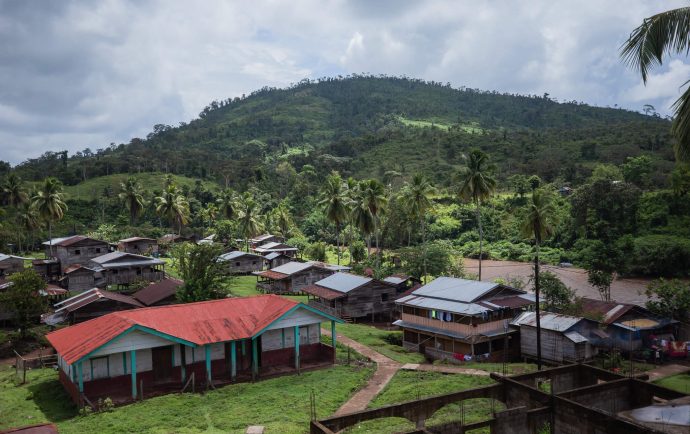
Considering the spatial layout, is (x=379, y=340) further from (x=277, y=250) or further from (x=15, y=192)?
(x=15, y=192)

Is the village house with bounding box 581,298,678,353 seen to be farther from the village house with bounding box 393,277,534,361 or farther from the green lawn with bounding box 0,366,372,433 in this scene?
the green lawn with bounding box 0,366,372,433

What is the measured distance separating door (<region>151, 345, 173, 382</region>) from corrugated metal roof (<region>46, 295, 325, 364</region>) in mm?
1252

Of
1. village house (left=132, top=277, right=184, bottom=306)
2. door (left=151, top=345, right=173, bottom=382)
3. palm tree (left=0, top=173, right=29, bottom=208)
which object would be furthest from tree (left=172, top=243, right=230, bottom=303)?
palm tree (left=0, top=173, right=29, bottom=208)

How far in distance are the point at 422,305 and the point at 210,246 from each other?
1712 cm

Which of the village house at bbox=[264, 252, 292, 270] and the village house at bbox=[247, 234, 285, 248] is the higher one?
the village house at bbox=[247, 234, 285, 248]

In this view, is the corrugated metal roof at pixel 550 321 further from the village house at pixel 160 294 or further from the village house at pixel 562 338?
the village house at pixel 160 294

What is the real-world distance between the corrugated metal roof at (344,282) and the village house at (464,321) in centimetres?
855

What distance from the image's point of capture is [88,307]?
39469 mm

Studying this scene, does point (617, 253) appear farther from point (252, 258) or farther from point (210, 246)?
point (252, 258)

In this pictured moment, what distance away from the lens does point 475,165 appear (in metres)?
49.1

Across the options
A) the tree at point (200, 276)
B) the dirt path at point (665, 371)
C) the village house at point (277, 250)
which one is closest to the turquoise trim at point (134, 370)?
the tree at point (200, 276)

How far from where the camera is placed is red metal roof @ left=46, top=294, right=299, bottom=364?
2523 centimetres

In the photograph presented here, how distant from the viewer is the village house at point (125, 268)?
55.3 m

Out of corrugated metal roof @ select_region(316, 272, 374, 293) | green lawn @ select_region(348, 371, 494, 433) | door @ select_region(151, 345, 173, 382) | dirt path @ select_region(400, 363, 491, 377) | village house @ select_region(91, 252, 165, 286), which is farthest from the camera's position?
village house @ select_region(91, 252, 165, 286)
